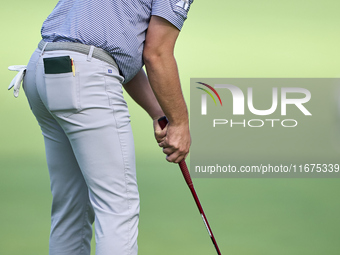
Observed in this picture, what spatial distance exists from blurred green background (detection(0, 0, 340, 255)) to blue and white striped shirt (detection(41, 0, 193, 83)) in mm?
1294

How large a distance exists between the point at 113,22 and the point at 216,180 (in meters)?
2.27

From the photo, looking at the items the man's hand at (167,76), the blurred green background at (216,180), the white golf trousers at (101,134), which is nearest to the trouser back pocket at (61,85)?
the white golf trousers at (101,134)

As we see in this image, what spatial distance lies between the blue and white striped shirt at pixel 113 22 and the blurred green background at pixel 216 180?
4.24 feet

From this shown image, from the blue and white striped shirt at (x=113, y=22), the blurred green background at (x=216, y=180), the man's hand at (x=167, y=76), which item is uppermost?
the blue and white striped shirt at (x=113, y=22)

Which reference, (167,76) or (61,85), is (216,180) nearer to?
(167,76)

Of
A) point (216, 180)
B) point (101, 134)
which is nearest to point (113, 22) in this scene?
point (101, 134)

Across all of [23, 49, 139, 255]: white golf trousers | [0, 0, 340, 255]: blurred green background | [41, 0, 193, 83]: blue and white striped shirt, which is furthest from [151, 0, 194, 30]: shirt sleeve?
[0, 0, 340, 255]: blurred green background

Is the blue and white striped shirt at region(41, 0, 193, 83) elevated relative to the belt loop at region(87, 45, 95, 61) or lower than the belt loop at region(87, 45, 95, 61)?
elevated

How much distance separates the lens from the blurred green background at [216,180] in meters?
2.67

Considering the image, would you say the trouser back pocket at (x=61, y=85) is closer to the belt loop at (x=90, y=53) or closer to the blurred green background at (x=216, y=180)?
the belt loop at (x=90, y=53)

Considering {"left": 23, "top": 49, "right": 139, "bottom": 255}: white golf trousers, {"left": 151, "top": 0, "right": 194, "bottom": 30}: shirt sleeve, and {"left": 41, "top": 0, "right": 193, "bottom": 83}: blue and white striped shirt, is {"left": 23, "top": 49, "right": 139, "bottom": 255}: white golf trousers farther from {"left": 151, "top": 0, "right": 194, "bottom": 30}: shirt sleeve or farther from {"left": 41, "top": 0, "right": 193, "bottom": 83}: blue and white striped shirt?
{"left": 151, "top": 0, "right": 194, "bottom": 30}: shirt sleeve

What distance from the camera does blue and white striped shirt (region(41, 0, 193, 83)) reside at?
1348mm

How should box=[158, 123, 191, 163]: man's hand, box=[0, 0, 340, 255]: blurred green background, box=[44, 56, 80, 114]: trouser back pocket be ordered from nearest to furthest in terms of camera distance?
box=[44, 56, 80, 114]: trouser back pocket, box=[158, 123, 191, 163]: man's hand, box=[0, 0, 340, 255]: blurred green background

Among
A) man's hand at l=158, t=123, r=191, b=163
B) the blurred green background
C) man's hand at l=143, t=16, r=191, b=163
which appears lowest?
the blurred green background
